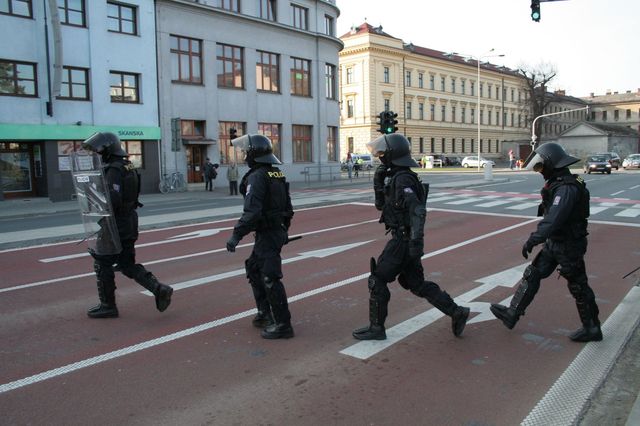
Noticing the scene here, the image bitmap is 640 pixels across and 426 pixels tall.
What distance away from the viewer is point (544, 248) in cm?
506

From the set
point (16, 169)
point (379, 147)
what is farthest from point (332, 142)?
point (379, 147)

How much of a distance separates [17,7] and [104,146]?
21.8m

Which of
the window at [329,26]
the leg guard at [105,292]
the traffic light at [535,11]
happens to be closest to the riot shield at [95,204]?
the leg guard at [105,292]

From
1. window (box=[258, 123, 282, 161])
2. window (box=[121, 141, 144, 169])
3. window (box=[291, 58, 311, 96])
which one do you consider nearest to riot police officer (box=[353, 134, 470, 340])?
window (box=[121, 141, 144, 169])

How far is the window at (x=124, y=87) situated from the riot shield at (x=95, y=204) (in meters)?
22.7

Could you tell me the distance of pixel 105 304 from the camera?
5.85 m

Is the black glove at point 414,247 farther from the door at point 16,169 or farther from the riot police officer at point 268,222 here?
the door at point 16,169

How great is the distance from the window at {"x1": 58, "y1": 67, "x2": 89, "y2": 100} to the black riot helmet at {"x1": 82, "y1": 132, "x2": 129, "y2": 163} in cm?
2150

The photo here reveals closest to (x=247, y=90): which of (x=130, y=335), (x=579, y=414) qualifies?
(x=130, y=335)

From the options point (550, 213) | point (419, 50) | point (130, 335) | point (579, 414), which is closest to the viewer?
point (579, 414)

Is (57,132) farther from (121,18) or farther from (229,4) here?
(229,4)

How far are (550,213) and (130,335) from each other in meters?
3.96

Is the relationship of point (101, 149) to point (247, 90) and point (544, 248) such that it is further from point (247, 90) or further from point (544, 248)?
point (247, 90)

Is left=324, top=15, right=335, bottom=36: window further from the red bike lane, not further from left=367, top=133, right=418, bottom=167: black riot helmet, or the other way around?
left=367, top=133, right=418, bottom=167: black riot helmet
